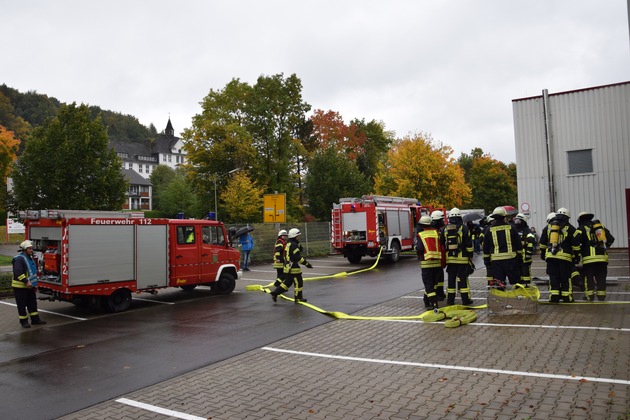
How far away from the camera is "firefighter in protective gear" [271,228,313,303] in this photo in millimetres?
10992

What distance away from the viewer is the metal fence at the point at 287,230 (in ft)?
74.7

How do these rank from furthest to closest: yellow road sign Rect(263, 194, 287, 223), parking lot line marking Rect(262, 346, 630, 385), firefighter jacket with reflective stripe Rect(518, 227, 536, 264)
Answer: yellow road sign Rect(263, 194, 287, 223) → firefighter jacket with reflective stripe Rect(518, 227, 536, 264) → parking lot line marking Rect(262, 346, 630, 385)

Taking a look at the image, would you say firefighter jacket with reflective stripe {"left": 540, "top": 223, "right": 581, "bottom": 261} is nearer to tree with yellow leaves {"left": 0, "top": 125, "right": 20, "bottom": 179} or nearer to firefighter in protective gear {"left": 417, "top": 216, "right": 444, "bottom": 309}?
firefighter in protective gear {"left": 417, "top": 216, "right": 444, "bottom": 309}

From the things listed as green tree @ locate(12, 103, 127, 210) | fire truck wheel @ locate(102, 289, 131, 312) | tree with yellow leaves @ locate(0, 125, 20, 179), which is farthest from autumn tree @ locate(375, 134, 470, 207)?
tree with yellow leaves @ locate(0, 125, 20, 179)

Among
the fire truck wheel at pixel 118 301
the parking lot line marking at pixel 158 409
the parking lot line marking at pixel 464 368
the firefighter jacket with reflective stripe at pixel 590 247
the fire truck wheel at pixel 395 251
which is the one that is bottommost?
the parking lot line marking at pixel 158 409

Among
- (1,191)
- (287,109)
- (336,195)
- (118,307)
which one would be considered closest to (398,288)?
(118,307)

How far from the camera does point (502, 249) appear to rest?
8.85 meters

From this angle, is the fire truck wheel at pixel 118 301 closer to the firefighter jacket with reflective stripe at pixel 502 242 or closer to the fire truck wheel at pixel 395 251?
the firefighter jacket with reflective stripe at pixel 502 242

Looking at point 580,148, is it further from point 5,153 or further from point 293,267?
point 5,153

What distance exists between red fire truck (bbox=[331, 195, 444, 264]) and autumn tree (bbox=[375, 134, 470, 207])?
39.5 feet

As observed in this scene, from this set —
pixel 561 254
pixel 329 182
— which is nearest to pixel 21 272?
pixel 561 254

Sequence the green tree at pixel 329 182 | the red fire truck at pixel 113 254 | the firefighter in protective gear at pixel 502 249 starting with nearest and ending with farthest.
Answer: the firefighter in protective gear at pixel 502 249, the red fire truck at pixel 113 254, the green tree at pixel 329 182

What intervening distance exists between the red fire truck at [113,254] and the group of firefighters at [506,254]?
596 centimetres

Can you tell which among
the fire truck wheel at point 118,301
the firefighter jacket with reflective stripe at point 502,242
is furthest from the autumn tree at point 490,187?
the fire truck wheel at point 118,301
